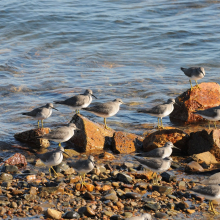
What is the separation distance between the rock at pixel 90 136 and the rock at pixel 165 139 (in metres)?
1.06

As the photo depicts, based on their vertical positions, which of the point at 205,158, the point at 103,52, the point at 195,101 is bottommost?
the point at 205,158

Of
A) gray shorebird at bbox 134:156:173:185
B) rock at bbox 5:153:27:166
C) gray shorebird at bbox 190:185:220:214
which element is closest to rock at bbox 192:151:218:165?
gray shorebird at bbox 134:156:173:185

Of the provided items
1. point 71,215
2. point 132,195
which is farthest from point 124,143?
point 71,215

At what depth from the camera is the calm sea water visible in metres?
13.9

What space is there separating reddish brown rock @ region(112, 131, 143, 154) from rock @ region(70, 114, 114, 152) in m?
0.35

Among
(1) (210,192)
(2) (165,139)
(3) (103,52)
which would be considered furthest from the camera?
(3) (103,52)

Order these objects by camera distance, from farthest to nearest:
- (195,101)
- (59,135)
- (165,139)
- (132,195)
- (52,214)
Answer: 1. (195,101)
2. (165,139)
3. (59,135)
4. (132,195)
5. (52,214)

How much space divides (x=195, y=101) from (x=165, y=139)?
2.60 meters

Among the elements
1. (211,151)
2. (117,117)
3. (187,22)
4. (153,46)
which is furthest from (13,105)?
(187,22)

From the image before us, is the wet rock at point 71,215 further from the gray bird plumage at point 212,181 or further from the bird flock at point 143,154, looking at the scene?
the gray bird plumage at point 212,181

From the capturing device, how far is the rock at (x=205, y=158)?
9.14m

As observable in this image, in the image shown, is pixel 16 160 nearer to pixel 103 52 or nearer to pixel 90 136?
pixel 90 136

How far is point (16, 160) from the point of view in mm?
8766

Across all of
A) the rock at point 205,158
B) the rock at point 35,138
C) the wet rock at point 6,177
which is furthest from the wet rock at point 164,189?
the rock at point 35,138
